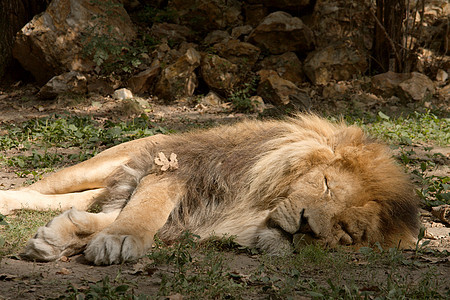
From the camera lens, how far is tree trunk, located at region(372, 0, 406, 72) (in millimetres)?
9359

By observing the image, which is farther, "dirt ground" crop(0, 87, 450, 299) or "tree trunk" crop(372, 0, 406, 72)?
"tree trunk" crop(372, 0, 406, 72)

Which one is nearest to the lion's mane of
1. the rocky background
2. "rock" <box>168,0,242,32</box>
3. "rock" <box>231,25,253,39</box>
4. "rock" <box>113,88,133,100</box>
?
the rocky background

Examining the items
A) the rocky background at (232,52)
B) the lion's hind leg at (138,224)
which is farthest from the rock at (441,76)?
the lion's hind leg at (138,224)

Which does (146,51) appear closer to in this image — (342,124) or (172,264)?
(342,124)

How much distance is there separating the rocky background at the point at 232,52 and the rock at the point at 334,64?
0.02 metres

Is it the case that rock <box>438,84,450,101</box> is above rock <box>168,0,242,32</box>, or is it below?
below

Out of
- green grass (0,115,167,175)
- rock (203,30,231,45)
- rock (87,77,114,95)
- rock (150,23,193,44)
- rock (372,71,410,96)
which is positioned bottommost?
rock (372,71,410,96)

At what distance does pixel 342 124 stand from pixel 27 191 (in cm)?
267

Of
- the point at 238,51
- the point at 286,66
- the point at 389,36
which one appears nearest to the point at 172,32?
the point at 238,51

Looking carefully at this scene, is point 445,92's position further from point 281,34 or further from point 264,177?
point 264,177

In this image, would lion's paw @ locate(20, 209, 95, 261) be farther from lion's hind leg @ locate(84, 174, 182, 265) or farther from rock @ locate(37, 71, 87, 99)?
rock @ locate(37, 71, 87, 99)

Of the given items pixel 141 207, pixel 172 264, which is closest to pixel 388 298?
pixel 172 264

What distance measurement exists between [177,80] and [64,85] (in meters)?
1.97

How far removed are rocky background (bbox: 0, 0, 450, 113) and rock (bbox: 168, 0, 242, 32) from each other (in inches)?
0.8
